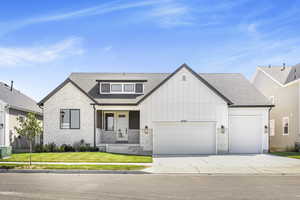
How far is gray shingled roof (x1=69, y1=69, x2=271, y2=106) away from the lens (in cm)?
2117

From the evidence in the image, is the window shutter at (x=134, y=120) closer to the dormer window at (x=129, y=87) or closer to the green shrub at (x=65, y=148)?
the dormer window at (x=129, y=87)

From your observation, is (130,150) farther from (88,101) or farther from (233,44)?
(233,44)

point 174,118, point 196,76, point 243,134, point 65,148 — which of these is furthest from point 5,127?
point 243,134

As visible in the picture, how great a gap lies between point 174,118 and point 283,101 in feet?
39.5

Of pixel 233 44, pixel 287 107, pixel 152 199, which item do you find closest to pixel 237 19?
pixel 233 44

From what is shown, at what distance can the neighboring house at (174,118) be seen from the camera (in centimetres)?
1984

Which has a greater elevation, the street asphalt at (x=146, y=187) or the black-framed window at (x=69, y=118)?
the black-framed window at (x=69, y=118)

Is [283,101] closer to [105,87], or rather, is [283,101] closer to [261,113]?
[261,113]

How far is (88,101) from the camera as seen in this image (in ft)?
68.0

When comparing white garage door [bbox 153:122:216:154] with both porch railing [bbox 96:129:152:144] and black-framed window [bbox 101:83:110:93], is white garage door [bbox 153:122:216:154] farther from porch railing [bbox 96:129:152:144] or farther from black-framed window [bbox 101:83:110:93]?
black-framed window [bbox 101:83:110:93]

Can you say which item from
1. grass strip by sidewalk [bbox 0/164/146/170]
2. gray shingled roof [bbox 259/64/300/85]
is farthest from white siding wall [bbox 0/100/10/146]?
gray shingled roof [bbox 259/64/300/85]

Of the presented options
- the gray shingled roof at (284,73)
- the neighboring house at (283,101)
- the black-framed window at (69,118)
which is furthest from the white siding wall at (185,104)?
the gray shingled roof at (284,73)

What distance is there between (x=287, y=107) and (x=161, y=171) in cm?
1711

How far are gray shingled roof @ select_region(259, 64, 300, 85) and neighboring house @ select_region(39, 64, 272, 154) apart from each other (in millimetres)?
5410
